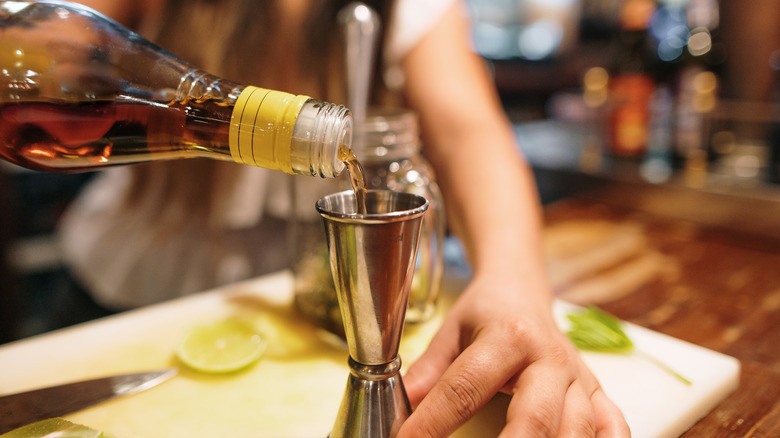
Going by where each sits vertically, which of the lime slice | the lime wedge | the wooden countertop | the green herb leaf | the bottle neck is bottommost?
the wooden countertop

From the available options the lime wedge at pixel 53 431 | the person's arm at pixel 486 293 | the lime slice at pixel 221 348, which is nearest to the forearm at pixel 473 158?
the person's arm at pixel 486 293

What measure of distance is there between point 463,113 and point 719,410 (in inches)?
20.0

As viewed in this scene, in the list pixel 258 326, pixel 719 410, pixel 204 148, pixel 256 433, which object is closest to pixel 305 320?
pixel 258 326

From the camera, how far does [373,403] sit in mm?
399

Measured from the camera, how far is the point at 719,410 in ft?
1.71

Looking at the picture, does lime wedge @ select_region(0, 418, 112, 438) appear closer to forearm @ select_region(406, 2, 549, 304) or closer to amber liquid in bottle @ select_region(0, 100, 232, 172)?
amber liquid in bottle @ select_region(0, 100, 232, 172)

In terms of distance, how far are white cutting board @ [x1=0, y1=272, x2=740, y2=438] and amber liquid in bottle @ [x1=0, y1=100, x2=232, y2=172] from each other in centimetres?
22

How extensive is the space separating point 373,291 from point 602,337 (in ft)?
1.11

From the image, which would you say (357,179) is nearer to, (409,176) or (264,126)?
(264,126)

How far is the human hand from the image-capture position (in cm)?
37

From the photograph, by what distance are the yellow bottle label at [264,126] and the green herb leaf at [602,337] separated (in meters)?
0.39

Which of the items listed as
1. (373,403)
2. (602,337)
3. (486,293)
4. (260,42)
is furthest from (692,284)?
(260,42)

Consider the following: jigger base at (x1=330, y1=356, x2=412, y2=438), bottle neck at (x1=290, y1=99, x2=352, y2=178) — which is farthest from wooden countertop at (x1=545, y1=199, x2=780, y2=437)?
bottle neck at (x1=290, y1=99, x2=352, y2=178)

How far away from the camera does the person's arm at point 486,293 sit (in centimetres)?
38
